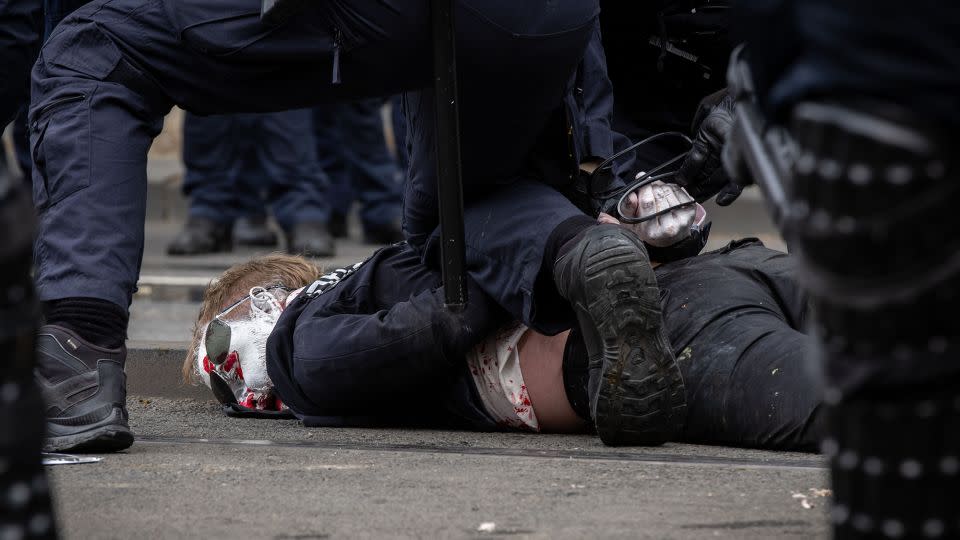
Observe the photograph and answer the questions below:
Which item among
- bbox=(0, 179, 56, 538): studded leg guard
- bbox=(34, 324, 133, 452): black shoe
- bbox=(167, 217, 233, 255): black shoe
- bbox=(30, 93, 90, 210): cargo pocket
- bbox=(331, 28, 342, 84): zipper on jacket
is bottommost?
bbox=(167, 217, 233, 255): black shoe

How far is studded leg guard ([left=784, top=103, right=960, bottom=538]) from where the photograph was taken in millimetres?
1404

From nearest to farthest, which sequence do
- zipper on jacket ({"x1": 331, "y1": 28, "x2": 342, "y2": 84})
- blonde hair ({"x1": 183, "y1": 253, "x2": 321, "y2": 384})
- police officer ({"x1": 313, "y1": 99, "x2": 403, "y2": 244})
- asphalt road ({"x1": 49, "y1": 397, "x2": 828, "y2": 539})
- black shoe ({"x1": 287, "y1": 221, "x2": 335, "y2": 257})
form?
asphalt road ({"x1": 49, "y1": 397, "x2": 828, "y2": 539}) < zipper on jacket ({"x1": 331, "y1": 28, "x2": 342, "y2": 84}) < blonde hair ({"x1": 183, "y1": 253, "x2": 321, "y2": 384}) < black shoe ({"x1": 287, "y1": 221, "x2": 335, "y2": 257}) < police officer ({"x1": 313, "y1": 99, "x2": 403, "y2": 244})

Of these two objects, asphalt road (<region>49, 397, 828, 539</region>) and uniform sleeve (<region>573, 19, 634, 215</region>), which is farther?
uniform sleeve (<region>573, 19, 634, 215</region>)

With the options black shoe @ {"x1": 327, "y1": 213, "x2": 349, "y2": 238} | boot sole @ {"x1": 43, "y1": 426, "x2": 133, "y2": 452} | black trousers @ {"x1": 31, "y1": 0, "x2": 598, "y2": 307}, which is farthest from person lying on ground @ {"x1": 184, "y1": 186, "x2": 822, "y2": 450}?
black shoe @ {"x1": 327, "y1": 213, "x2": 349, "y2": 238}

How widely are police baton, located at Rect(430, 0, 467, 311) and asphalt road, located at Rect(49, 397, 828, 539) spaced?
0.36 metres

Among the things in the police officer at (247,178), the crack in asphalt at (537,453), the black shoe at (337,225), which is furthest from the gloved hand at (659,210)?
the black shoe at (337,225)

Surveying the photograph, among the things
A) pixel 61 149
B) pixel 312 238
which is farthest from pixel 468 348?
pixel 312 238

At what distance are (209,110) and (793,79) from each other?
187cm

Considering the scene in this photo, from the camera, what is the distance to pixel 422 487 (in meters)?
2.57

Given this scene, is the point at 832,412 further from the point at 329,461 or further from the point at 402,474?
the point at 329,461

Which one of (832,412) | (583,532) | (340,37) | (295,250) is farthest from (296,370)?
(295,250)

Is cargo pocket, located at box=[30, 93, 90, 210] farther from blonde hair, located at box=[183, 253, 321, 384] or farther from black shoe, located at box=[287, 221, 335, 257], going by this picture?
black shoe, located at box=[287, 221, 335, 257]

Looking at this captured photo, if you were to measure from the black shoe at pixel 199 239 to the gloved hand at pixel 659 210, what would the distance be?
394 centimetres

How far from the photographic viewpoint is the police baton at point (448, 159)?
2.93m
